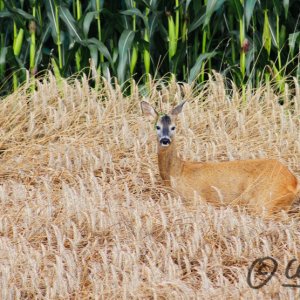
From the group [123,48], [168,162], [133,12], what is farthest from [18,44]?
[168,162]

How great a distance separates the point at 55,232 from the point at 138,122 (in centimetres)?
312

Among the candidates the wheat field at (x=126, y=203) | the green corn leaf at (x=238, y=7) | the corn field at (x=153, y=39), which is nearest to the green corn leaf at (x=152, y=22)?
the corn field at (x=153, y=39)

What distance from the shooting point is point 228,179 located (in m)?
9.52

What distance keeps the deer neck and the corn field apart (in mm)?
2883

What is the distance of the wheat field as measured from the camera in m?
7.68

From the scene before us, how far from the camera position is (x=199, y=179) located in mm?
9602

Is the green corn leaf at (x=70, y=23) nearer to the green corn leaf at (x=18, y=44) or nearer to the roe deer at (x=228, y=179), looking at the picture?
the green corn leaf at (x=18, y=44)

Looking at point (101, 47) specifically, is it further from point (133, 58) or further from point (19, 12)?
point (19, 12)

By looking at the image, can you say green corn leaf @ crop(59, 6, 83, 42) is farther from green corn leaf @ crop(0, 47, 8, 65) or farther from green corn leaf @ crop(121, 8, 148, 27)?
green corn leaf @ crop(0, 47, 8, 65)

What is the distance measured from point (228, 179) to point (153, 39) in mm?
4577

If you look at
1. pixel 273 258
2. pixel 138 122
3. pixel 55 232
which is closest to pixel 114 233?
pixel 55 232

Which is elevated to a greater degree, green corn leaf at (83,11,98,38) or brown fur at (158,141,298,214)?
green corn leaf at (83,11,98,38)

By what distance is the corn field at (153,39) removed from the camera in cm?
1292

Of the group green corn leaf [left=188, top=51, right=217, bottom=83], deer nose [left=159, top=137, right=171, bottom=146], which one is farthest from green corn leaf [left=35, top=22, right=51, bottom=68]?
deer nose [left=159, top=137, right=171, bottom=146]
